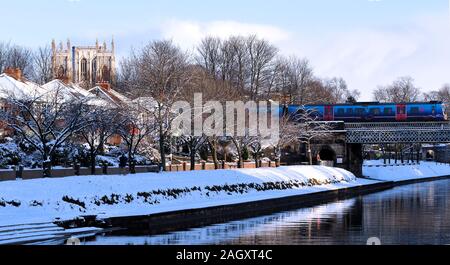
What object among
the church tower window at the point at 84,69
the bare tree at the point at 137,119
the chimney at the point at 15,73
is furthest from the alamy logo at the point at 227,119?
the church tower window at the point at 84,69

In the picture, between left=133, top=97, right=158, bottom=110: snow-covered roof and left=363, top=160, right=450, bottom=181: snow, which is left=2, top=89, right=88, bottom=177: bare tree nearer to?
left=133, top=97, right=158, bottom=110: snow-covered roof

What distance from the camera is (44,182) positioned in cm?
2739

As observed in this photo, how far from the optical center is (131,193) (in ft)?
102

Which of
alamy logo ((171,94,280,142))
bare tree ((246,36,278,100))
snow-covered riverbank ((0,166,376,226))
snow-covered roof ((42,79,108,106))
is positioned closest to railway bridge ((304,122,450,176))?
alamy logo ((171,94,280,142))

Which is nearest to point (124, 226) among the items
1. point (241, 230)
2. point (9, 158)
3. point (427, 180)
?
point (241, 230)

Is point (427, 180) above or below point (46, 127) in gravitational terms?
below

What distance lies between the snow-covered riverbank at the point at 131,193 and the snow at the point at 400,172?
3507 cm

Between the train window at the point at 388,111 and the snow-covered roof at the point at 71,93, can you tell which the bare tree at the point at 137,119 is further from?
the train window at the point at 388,111

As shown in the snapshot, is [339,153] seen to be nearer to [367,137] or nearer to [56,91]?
[367,137]

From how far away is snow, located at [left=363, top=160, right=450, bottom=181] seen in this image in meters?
82.7

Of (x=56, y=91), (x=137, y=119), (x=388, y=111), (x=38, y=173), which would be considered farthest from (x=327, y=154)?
(x=38, y=173)
